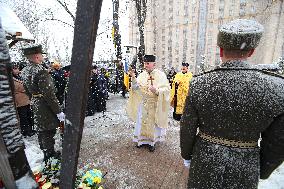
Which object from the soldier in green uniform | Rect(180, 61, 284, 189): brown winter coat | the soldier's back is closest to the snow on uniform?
the soldier in green uniform

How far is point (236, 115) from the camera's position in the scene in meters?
1.71

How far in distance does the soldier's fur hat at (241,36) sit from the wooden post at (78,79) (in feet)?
4.44

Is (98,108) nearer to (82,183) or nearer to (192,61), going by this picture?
(82,183)

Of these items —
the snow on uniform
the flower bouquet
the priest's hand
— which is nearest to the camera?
the flower bouquet

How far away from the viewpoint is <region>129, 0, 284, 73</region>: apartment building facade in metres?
27.4

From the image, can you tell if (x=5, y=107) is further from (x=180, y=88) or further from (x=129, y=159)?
(x=180, y=88)

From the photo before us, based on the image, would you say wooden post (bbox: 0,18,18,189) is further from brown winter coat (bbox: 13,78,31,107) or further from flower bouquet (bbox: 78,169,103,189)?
brown winter coat (bbox: 13,78,31,107)

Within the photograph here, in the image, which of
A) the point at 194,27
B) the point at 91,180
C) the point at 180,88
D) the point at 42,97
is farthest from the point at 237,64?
the point at 194,27

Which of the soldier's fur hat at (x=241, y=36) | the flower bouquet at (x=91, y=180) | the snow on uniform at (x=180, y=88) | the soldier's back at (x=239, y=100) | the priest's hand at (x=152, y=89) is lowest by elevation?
the flower bouquet at (x=91, y=180)

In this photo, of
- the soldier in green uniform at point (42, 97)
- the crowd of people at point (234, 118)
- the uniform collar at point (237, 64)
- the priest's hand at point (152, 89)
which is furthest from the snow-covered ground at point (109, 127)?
the uniform collar at point (237, 64)

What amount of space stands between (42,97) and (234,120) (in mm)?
3394

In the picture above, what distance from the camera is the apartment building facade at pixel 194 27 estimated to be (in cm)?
2738

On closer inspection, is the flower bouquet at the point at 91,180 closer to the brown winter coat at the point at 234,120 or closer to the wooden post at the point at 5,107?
the brown winter coat at the point at 234,120

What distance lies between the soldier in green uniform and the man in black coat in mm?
2738
